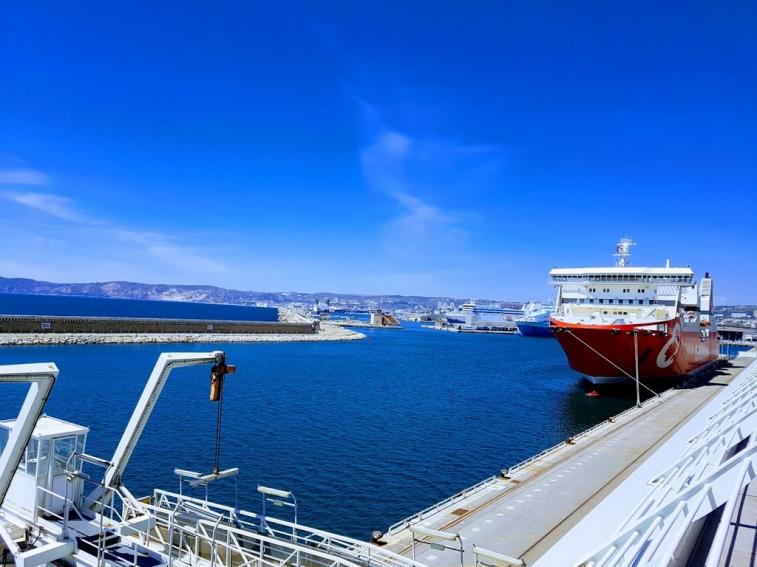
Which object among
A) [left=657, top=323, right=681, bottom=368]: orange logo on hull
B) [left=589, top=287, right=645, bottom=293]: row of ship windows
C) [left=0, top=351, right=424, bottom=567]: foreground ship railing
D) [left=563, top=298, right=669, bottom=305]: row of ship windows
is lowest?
[left=0, top=351, right=424, bottom=567]: foreground ship railing

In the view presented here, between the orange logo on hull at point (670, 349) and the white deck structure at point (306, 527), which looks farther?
the orange logo on hull at point (670, 349)

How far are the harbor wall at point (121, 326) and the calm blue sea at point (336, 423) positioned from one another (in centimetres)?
1081

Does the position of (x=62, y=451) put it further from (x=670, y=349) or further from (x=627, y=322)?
(x=670, y=349)

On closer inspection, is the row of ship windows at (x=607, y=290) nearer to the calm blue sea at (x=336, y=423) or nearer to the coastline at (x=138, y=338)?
the calm blue sea at (x=336, y=423)

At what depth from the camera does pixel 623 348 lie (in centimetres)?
4278

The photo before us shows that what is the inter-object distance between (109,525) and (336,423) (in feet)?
74.1

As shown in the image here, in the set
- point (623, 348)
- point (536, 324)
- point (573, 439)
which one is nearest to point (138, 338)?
point (623, 348)

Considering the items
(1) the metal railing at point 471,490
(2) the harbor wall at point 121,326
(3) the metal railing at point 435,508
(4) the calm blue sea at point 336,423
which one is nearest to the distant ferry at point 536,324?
(2) the harbor wall at point 121,326

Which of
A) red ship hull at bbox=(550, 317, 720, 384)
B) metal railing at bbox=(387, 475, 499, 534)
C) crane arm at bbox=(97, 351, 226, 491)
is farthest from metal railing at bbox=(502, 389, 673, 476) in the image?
crane arm at bbox=(97, 351, 226, 491)

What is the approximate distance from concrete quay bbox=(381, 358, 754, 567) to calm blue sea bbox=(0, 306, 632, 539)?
2875mm

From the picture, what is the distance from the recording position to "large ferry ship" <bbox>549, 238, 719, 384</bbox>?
139ft

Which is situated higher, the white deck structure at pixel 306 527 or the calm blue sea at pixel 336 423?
the white deck structure at pixel 306 527

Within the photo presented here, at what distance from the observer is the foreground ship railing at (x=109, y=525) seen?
32.4 feet

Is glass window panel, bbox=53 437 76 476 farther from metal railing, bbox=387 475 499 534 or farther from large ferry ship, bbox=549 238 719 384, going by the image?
large ferry ship, bbox=549 238 719 384
